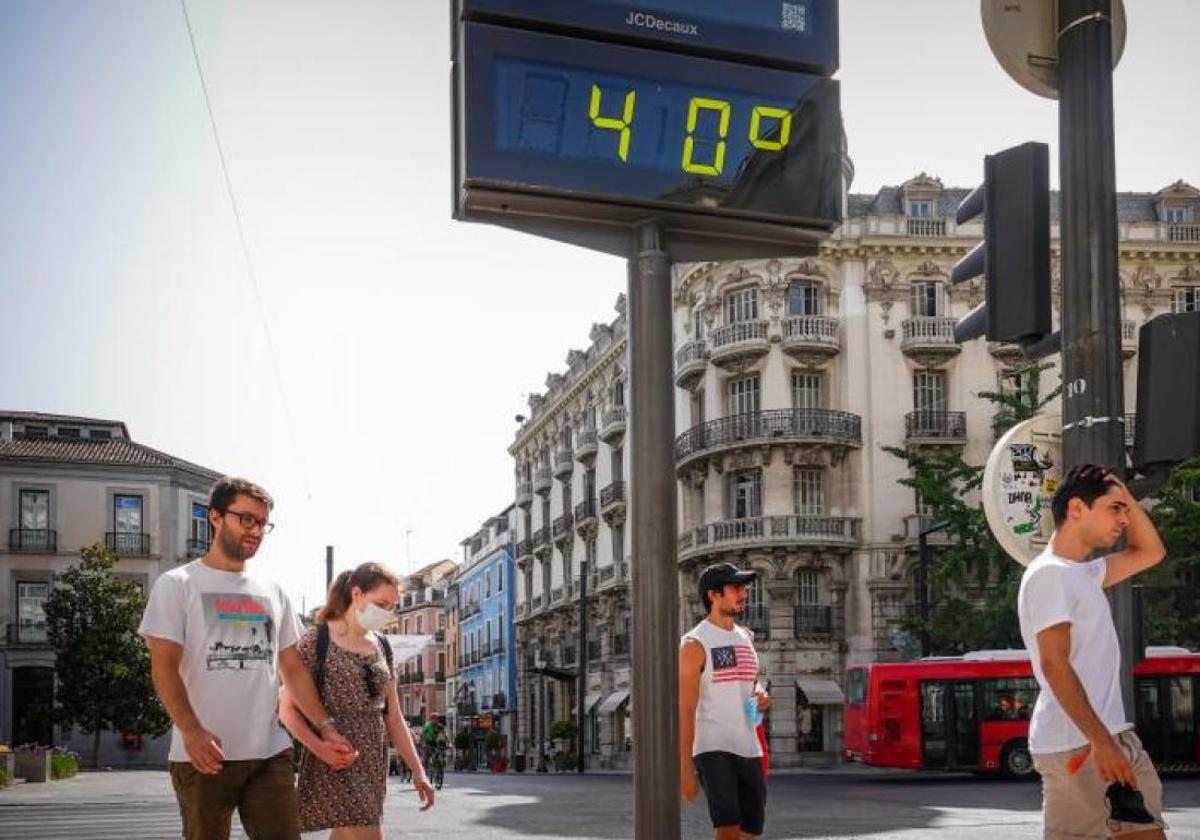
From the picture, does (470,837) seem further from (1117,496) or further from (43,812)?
(1117,496)

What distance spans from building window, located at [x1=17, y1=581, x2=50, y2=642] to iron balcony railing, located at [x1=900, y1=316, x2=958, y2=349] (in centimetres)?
3194

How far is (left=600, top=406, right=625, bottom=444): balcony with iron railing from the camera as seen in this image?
198 feet

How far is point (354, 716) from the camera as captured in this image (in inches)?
262

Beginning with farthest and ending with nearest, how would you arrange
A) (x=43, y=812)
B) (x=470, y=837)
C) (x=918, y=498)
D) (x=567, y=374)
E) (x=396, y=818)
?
(x=567, y=374) → (x=918, y=498) → (x=43, y=812) → (x=396, y=818) → (x=470, y=837)

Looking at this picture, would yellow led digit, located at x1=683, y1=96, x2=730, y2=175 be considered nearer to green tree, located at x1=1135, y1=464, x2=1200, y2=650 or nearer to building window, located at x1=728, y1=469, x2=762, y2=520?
green tree, located at x1=1135, y1=464, x2=1200, y2=650

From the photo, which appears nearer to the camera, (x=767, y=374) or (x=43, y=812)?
(x=43, y=812)

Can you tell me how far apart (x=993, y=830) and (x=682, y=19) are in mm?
12383

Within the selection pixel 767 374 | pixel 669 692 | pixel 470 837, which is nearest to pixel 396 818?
pixel 470 837

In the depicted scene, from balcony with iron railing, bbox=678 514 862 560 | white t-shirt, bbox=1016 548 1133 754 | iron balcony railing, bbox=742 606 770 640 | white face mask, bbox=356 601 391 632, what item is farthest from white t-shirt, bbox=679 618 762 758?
iron balcony railing, bbox=742 606 770 640

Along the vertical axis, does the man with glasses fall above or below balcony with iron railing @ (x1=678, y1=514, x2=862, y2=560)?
below

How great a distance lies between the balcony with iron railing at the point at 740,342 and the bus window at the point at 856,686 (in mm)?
15424

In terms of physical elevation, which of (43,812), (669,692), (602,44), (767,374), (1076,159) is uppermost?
(767,374)

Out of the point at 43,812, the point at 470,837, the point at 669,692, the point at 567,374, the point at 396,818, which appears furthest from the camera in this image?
the point at 567,374

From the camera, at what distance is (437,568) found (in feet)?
424
